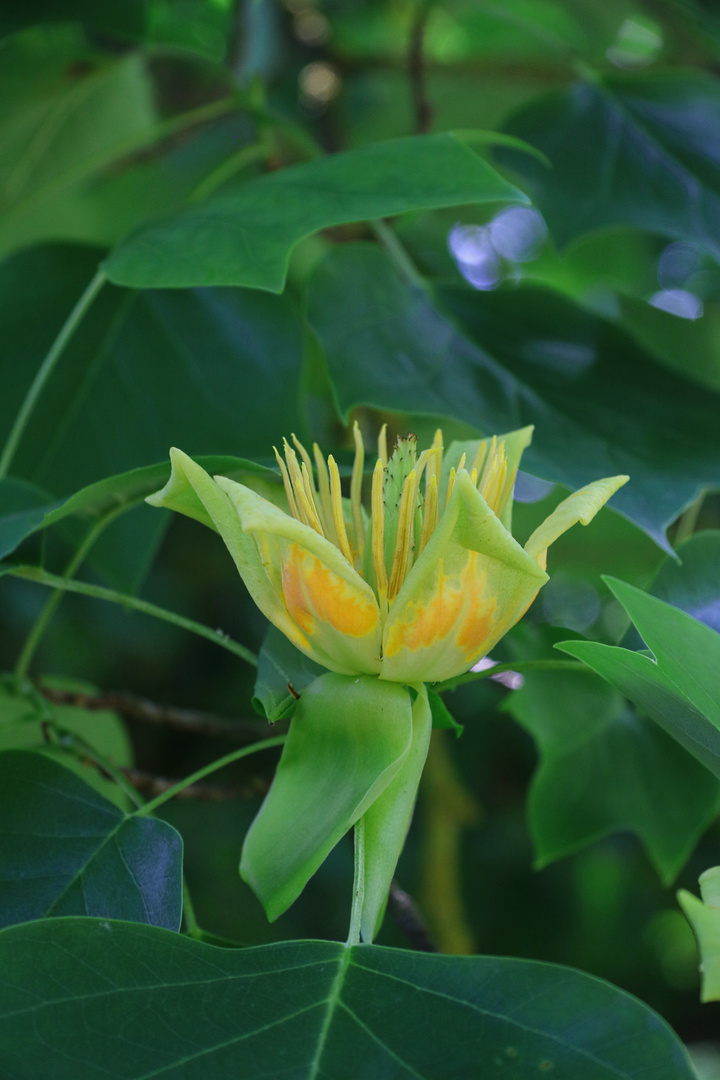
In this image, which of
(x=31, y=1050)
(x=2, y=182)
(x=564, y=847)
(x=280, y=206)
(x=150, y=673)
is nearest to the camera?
(x=31, y=1050)

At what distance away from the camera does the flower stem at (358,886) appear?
35 centimetres

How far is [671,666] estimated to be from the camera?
1.10 ft

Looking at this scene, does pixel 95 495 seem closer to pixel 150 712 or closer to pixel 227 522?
pixel 227 522

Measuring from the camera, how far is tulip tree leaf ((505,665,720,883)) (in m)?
0.66

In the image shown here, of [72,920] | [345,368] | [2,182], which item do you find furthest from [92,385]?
[72,920]

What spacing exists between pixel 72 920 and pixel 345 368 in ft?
1.15

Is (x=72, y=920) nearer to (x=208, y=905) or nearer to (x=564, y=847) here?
(x=564, y=847)

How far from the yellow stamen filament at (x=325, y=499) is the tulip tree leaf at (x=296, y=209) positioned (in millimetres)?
100

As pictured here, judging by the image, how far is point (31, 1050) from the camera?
0.31 meters

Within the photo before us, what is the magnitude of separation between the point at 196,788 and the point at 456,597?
0.33m

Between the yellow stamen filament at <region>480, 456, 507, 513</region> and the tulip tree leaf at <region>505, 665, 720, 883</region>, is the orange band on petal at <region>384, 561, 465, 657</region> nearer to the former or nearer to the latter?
the yellow stamen filament at <region>480, 456, 507, 513</region>

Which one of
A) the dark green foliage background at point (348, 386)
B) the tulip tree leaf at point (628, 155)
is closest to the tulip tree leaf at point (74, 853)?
the dark green foliage background at point (348, 386)

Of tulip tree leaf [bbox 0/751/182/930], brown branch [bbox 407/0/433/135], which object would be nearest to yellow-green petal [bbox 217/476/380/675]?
tulip tree leaf [bbox 0/751/182/930]

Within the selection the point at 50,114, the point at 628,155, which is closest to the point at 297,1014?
the point at 628,155
